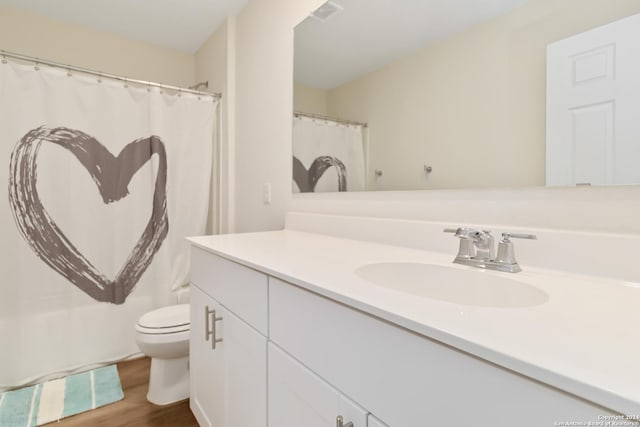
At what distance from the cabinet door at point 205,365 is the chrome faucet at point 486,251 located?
820mm

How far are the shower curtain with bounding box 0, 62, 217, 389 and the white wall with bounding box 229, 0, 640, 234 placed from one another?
1.37 feet

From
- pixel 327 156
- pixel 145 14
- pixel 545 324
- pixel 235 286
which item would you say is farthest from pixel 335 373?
pixel 145 14

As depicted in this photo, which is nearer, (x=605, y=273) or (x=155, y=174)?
(x=605, y=273)

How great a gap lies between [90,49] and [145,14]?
0.56 metres

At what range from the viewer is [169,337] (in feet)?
4.90

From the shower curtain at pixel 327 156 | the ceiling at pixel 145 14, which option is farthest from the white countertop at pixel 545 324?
the ceiling at pixel 145 14

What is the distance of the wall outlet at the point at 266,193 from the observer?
72.8 inches

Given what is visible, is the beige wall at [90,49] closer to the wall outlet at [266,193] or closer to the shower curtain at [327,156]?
the wall outlet at [266,193]

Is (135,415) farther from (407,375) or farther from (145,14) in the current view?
(145,14)

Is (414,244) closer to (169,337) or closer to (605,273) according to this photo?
(605,273)

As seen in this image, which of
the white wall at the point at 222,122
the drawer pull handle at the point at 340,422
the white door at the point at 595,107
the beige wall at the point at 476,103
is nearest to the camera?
the drawer pull handle at the point at 340,422

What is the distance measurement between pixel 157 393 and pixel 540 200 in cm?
182

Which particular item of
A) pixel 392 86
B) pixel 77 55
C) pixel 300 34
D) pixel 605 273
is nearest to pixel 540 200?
pixel 605 273

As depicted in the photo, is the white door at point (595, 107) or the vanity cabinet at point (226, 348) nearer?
the white door at point (595, 107)
